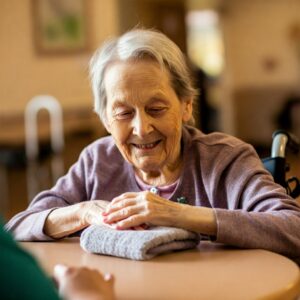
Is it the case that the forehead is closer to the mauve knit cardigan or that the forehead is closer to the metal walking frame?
the mauve knit cardigan

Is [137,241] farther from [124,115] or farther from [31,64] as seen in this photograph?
[31,64]

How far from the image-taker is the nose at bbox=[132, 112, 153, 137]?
1.54 m

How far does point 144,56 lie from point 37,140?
3785 millimetres

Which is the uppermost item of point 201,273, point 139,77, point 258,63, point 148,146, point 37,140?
point 139,77

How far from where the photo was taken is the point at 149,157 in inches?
62.9

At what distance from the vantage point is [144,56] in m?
1.53

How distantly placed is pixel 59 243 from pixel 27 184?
4182 millimetres

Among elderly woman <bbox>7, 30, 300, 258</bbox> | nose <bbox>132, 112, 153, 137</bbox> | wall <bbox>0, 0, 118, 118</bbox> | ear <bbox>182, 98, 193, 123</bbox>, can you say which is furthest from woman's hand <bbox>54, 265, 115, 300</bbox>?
wall <bbox>0, 0, 118, 118</bbox>

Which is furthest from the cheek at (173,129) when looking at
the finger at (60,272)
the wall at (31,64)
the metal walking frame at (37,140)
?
the wall at (31,64)

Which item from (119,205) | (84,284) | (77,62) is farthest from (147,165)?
(77,62)

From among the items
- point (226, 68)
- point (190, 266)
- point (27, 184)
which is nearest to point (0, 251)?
point (190, 266)

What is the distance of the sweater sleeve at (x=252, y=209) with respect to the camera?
1.34m

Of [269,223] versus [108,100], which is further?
[108,100]

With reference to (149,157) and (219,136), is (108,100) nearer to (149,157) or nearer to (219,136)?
(149,157)
